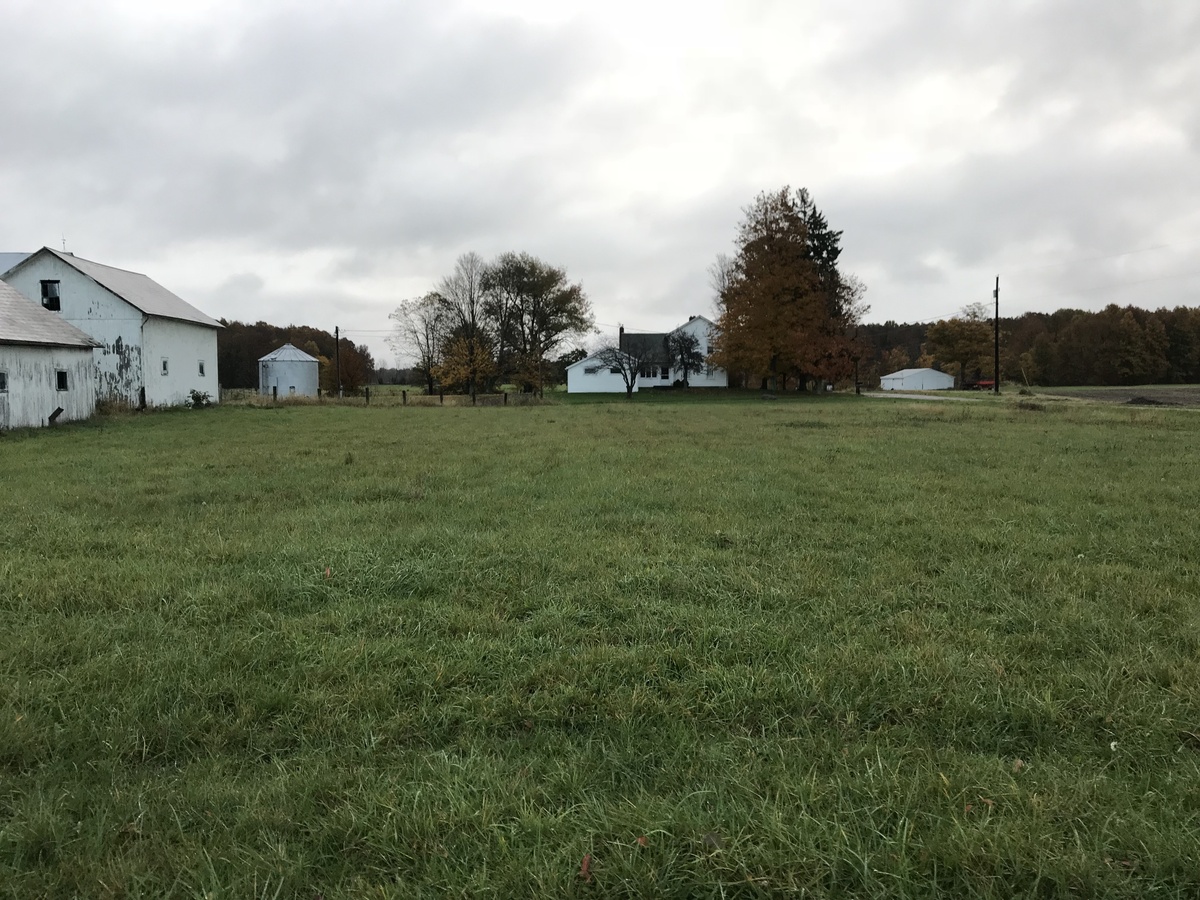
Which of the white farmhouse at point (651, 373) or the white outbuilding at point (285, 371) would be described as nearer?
the white outbuilding at point (285, 371)

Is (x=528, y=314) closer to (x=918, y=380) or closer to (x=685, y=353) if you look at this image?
(x=685, y=353)

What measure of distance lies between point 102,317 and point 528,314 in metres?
38.8

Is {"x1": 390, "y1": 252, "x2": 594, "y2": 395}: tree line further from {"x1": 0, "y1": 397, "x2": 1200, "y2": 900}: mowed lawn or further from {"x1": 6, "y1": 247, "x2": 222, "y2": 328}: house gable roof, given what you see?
{"x1": 0, "y1": 397, "x2": 1200, "y2": 900}: mowed lawn

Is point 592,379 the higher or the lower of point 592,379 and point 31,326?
the higher

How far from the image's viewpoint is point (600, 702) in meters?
3.60

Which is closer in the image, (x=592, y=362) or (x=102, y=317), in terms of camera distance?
(x=102, y=317)

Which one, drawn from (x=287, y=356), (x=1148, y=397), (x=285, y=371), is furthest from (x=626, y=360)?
(x=1148, y=397)

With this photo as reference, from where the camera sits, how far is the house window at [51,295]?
31.7m

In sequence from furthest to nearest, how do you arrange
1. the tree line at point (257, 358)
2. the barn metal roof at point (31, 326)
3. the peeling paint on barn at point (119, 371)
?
the tree line at point (257, 358), the peeling paint on barn at point (119, 371), the barn metal roof at point (31, 326)

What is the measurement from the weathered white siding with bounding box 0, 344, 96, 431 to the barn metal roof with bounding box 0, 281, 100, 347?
0.29 metres

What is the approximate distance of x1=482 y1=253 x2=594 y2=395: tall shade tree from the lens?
63.3 m

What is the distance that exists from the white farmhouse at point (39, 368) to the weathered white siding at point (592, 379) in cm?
4784

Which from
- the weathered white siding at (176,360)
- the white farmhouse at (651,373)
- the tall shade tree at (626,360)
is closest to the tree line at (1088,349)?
the white farmhouse at (651,373)

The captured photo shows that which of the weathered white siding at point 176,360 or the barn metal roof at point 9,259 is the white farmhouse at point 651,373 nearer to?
the weathered white siding at point 176,360
